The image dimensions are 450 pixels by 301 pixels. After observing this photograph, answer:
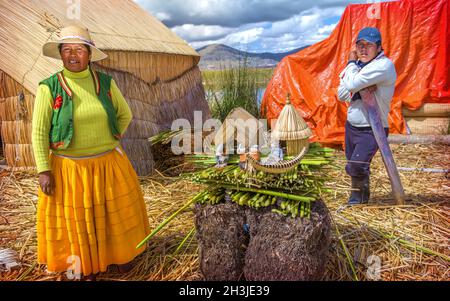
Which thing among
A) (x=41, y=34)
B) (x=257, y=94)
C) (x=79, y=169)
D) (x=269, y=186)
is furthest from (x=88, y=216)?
(x=257, y=94)

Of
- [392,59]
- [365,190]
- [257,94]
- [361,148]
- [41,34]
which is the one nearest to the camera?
[361,148]

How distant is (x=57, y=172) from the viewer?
101 inches

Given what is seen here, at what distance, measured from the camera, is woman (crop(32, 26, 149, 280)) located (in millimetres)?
2484

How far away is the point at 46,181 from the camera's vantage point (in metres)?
2.50

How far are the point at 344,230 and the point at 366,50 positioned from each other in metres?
1.62

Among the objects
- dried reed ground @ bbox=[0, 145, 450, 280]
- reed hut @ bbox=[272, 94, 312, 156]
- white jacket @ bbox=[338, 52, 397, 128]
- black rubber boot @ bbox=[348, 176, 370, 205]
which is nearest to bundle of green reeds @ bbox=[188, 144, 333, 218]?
reed hut @ bbox=[272, 94, 312, 156]

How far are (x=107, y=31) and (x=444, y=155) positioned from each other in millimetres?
5198

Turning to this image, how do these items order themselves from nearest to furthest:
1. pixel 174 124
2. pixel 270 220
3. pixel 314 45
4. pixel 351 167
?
1. pixel 270 220
2. pixel 351 167
3. pixel 174 124
4. pixel 314 45

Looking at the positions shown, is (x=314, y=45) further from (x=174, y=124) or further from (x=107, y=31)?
(x=107, y=31)

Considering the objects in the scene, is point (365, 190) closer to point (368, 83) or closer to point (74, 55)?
point (368, 83)

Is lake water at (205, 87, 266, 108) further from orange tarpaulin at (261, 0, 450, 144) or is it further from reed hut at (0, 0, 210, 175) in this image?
reed hut at (0, 0, 210, 175)

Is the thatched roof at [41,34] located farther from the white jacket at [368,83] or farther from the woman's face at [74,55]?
the white jacket at [368,83]
